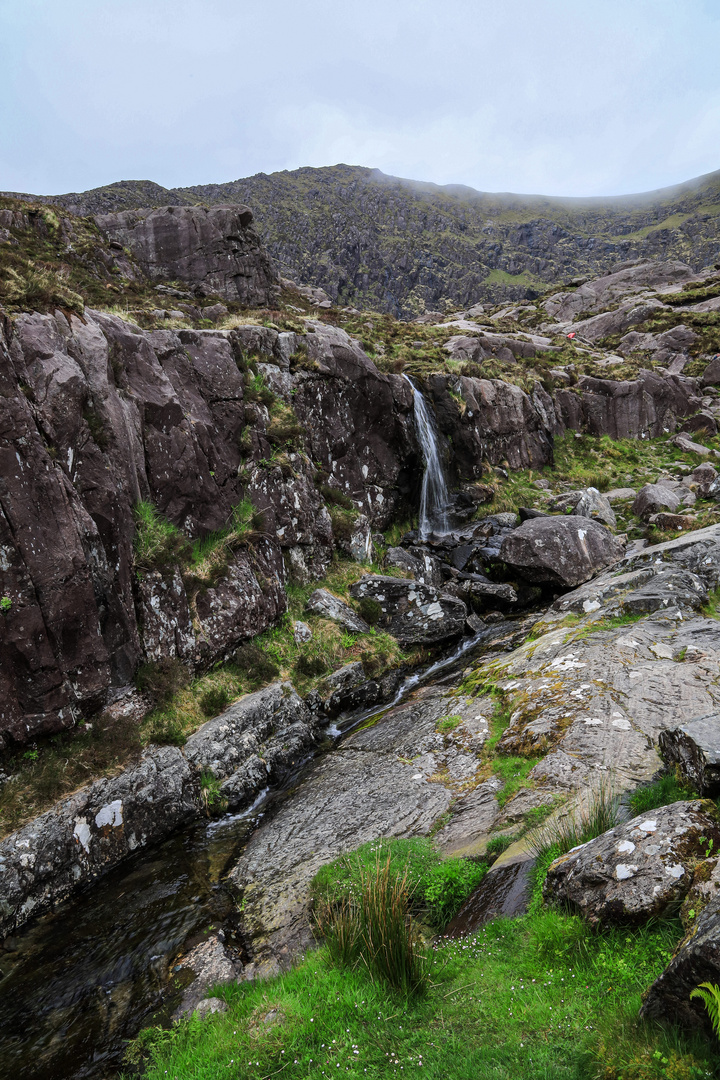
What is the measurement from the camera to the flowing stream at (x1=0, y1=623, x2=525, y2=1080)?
231 inches

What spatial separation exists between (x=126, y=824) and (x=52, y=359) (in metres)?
9.47

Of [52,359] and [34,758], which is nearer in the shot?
[34,758]

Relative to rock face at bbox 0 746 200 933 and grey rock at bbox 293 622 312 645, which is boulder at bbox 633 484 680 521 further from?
rock face at bbox 0 746 200 933

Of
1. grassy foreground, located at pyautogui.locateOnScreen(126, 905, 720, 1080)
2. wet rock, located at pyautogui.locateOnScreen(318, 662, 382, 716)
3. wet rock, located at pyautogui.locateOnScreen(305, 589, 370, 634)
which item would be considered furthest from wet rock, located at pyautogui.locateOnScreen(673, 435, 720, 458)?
grassy foreground, located at pyautogui.locateOnScreen(126, 905, 720, 1080)

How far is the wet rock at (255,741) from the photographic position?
1062cm

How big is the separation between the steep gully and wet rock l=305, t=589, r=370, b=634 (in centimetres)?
608

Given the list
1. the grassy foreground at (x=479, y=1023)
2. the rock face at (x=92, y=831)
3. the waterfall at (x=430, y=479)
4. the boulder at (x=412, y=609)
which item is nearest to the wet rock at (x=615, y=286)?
the waterfall at (x=430, y=479)

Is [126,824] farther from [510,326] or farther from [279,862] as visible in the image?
[510,326]

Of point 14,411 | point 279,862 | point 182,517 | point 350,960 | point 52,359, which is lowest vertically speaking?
point 279,862

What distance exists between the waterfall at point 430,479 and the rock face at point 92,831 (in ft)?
52.4

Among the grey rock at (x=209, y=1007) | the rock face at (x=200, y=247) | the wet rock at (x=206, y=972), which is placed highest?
the rock face at (x=200, y=247)

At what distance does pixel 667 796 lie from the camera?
568 centimetres

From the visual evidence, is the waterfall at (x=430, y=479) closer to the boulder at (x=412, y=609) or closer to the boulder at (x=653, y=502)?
the boulder at (x=412, y=609)

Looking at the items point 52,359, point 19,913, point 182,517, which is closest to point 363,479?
point 182,517
